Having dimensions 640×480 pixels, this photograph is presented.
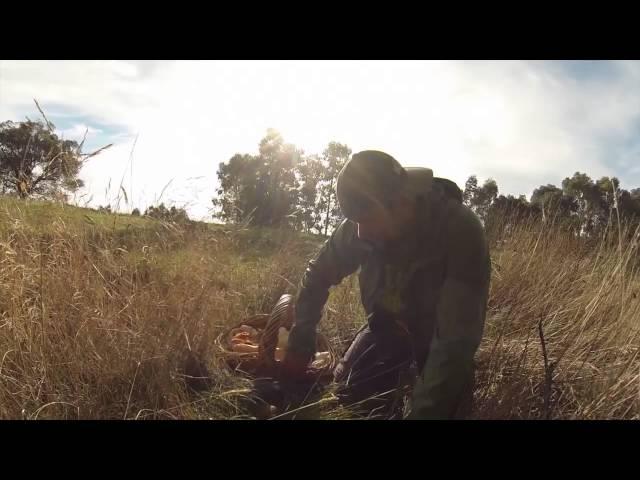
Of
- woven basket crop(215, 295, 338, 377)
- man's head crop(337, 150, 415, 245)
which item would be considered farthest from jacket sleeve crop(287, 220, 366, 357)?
man's head crop(337, 150, 415, 245)

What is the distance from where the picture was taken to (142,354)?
8.06 ft

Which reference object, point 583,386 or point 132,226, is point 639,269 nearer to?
point 583,386

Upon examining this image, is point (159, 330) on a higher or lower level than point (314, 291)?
lower

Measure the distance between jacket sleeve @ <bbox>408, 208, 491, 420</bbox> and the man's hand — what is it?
3.32 feet

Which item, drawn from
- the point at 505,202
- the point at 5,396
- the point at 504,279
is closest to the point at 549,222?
the point at 505,202

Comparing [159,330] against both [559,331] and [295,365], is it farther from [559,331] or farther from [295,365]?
[559,331]

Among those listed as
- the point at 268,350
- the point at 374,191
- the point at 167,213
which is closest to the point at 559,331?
the point at 268,350

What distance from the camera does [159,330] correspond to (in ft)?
8.71

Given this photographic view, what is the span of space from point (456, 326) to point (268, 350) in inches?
56.4

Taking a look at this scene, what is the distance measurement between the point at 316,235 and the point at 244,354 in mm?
3003

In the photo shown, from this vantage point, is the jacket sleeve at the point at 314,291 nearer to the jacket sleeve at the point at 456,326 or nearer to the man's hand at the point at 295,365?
the man's hand at the point at 295,365

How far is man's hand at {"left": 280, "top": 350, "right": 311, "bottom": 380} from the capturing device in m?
2.73

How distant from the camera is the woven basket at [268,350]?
281cm

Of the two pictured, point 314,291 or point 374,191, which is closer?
point 374,191
